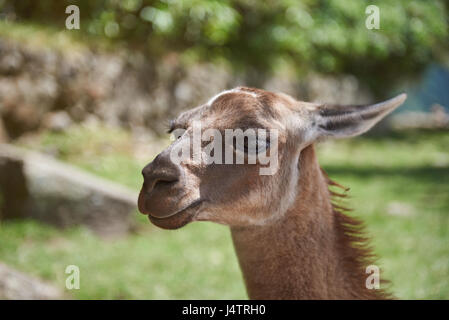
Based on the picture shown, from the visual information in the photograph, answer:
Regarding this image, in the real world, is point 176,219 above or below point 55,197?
below

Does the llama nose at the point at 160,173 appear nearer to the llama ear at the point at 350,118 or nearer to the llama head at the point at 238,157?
the llama head at the point at 238,157

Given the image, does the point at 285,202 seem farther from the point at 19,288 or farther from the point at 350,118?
the point at 19,288

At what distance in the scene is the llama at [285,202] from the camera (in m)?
2.21

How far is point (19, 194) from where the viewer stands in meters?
5.23

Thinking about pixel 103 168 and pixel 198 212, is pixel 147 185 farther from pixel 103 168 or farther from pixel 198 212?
pixel 103 168

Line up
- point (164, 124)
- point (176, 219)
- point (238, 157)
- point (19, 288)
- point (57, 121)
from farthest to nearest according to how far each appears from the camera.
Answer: point (57, 121), point (19, 288), point (164, 124), point (238, 157), point (176, 219)

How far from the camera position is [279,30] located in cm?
1041

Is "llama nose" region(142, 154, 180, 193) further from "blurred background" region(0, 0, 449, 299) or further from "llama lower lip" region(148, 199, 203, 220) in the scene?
"blurred background" region(0, 0, 449, 299)

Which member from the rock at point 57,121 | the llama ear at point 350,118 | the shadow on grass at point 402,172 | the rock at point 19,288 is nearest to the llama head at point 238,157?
the llama ear at point 350,118

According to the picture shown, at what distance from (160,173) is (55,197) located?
144 inches

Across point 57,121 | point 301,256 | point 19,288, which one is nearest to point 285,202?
point 301,256

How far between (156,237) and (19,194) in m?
1.70

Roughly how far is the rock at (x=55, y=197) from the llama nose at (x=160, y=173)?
11.2 feet
